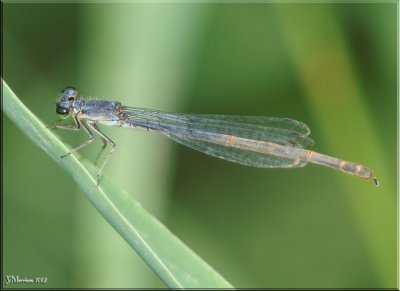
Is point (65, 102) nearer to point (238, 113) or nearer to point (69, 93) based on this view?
point (69, 93)

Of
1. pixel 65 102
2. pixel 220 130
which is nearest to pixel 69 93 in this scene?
pixel 65 102

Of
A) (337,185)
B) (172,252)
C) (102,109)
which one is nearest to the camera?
(172,252)

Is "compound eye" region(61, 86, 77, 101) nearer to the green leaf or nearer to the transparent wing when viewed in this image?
the transparent wing

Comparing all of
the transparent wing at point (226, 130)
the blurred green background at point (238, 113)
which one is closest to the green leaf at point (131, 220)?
the blurred green background at point (238, 113)

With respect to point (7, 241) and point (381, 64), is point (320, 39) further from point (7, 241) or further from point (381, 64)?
point (7, 241)

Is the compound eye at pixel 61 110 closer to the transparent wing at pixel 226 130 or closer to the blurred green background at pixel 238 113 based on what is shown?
the blurred green background at pixel 238 113

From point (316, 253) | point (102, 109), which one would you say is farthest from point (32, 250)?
point (316, 253)

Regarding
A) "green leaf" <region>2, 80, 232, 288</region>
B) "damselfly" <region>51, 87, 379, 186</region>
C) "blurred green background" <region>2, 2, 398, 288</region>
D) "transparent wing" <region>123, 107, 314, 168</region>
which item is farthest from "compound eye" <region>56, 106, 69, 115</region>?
"green leaf" <region>2, 80, 232, 288</region>
